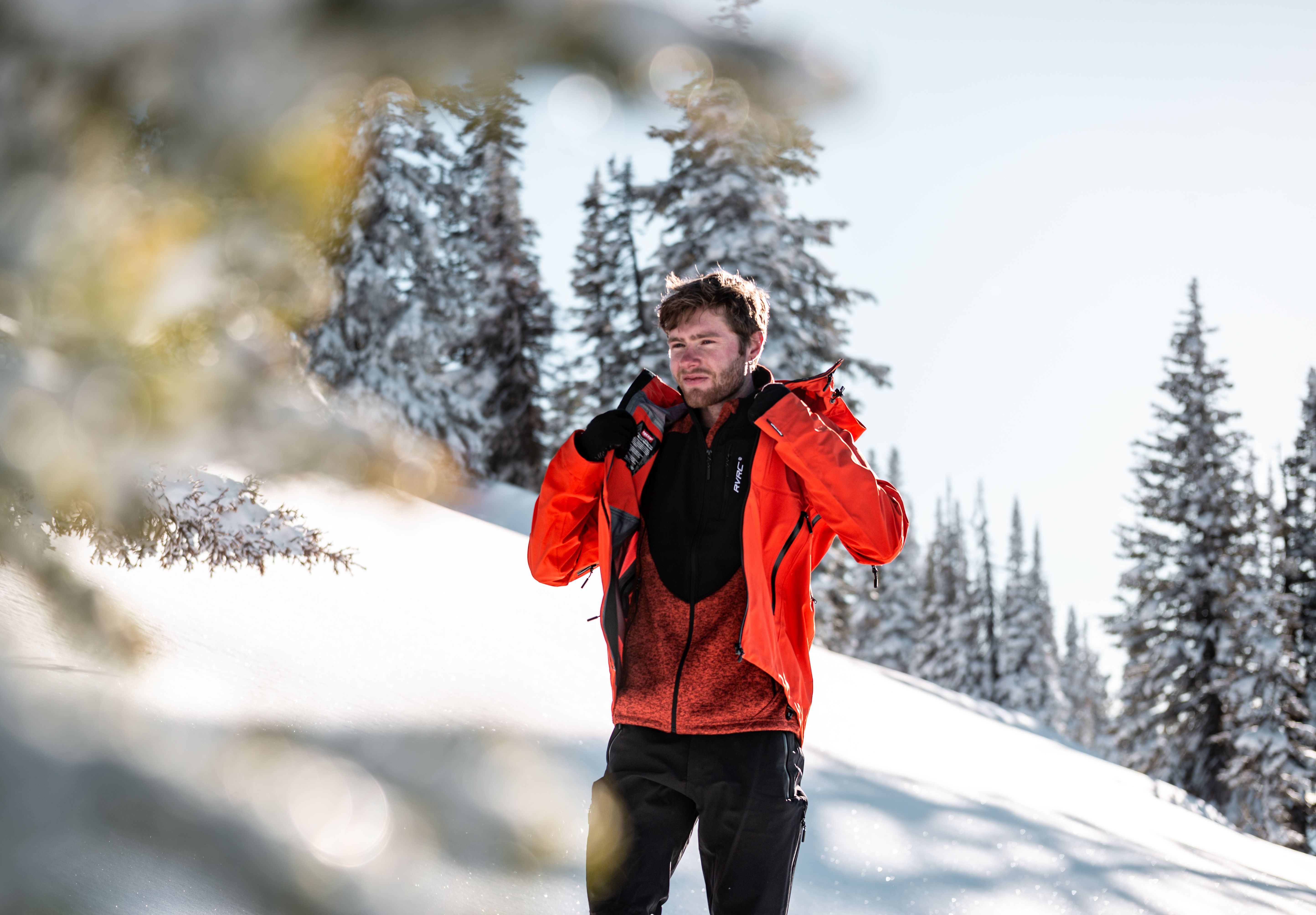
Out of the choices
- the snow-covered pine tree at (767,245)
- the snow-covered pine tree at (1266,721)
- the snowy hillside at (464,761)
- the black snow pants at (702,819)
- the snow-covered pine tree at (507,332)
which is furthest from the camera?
the snow-covered pine tree at (507,332)

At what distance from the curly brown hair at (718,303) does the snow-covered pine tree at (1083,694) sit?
140 feet

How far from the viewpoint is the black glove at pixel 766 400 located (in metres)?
2.74

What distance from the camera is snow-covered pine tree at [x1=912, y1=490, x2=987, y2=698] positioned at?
132 feet

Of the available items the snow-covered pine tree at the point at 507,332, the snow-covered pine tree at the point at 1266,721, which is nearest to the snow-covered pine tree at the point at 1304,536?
the snow-covered pine tree at the point at 1266,721

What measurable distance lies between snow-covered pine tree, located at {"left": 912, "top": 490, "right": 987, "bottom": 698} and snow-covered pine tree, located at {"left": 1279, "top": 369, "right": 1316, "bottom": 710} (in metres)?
14.6

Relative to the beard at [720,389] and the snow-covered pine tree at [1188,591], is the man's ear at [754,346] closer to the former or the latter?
the beard at [720,389]

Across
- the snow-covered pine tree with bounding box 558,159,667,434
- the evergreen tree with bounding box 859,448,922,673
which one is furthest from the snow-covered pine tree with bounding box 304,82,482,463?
the evergreen tree with bounding box 859,448,922,673

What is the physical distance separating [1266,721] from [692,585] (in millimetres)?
24152

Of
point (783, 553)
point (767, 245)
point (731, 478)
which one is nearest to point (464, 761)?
point (783, 553)

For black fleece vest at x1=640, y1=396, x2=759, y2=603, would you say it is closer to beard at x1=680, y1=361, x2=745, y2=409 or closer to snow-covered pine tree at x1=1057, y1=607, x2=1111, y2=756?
beard at x1=680, y1=361, x2=745, y2=409

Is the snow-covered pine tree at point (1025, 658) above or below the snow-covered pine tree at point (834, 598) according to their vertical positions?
above

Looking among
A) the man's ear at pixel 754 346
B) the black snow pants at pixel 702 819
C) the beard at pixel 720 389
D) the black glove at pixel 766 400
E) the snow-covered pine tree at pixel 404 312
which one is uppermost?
the snow-covered pine tree at pixel 404 312

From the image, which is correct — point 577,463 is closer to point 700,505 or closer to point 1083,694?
point 700,505

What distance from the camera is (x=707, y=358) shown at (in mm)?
2902
